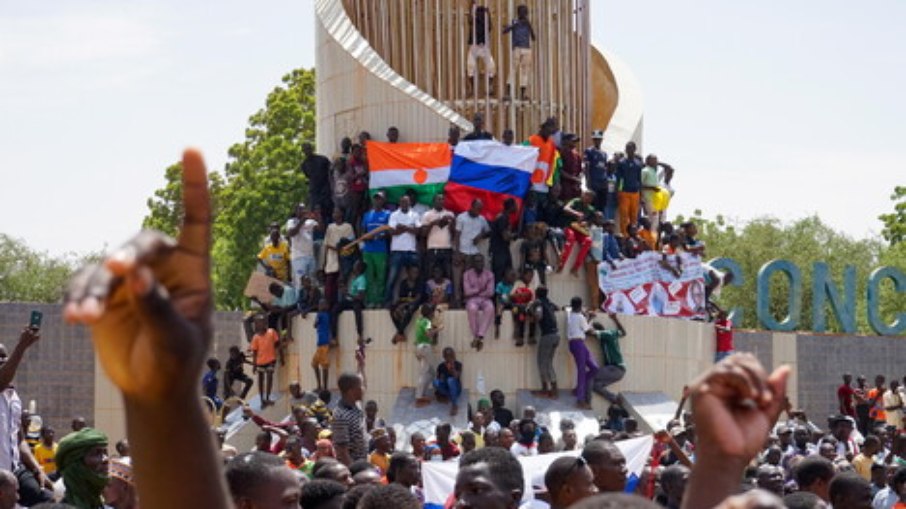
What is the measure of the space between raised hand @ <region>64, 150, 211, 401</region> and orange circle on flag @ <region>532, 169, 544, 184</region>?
76.0 ft

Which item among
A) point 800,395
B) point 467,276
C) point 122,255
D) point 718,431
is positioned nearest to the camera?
point 122,255

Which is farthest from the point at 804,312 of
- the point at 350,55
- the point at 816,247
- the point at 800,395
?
the point at 350,55

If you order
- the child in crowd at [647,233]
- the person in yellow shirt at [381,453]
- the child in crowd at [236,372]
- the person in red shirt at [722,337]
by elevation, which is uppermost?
the child in crowd at [647,233]

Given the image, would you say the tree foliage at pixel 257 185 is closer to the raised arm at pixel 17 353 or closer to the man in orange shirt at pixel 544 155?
the man in orange shirt at pixel 544 155

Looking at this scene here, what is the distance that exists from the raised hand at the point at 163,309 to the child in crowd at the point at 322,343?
2335 centimetres

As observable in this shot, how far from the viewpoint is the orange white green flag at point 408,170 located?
25672mm

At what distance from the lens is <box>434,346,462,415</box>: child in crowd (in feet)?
80.6

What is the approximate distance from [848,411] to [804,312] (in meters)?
26.6

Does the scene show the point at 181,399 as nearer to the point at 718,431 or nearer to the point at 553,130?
the point at 718,431

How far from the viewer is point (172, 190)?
44.5 metres

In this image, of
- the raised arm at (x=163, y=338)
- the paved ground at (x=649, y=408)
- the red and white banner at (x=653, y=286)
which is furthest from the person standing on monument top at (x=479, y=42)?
the raised arm at (x=163, y=338)

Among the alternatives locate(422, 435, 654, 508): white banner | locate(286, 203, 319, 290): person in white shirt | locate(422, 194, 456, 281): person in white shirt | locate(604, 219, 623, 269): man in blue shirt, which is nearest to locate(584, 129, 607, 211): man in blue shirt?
locate(604, 219, 623, 269): man in blue shirt

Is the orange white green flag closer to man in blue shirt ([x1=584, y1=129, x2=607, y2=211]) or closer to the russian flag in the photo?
the russian flag

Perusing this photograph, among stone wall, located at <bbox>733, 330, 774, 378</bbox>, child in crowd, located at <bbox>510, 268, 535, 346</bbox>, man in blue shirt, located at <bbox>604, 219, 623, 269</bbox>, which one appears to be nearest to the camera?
child in crowd, located at <bbox>510, 268, 535, 346</bbox>
